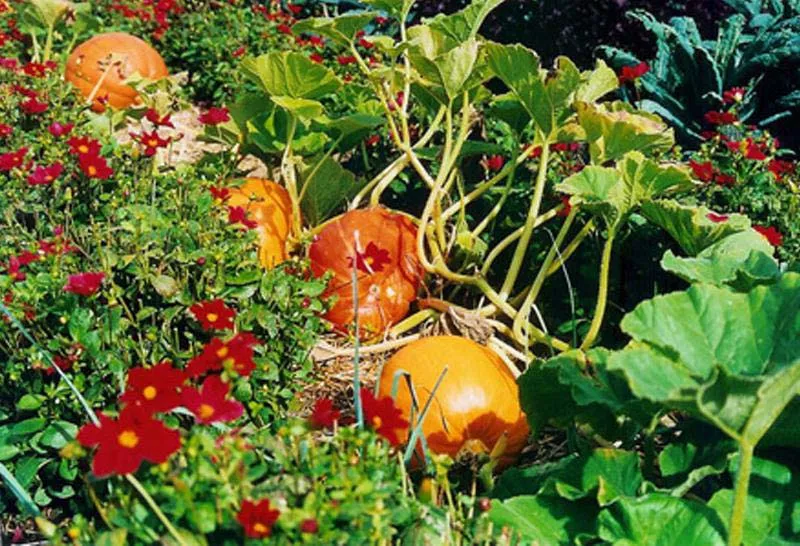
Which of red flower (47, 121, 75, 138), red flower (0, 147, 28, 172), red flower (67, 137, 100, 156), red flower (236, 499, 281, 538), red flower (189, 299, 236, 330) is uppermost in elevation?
red flower (236, 499, 281, 538)

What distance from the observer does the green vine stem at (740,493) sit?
1803mm

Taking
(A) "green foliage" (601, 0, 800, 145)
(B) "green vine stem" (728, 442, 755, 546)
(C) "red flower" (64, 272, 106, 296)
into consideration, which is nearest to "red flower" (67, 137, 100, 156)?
(C) "red flower" (64, 272, 106, 296)

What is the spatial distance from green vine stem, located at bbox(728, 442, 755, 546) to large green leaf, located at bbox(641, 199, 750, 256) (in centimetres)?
103

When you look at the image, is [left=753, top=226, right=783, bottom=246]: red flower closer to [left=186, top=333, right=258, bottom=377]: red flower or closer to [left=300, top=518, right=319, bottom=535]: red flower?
[left=186, top=333, right=258, bottom=377]: red flower

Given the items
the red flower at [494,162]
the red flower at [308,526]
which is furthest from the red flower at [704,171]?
the red flower at [308,526]

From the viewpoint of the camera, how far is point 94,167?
3053 millimetres

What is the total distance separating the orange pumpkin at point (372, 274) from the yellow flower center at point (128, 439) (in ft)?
6.18

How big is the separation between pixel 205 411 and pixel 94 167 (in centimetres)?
151

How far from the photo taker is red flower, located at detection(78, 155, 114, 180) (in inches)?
120

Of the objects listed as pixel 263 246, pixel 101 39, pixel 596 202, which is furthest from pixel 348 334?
pixel 101 39

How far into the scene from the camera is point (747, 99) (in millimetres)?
4590

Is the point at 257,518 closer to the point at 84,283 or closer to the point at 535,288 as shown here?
the point at 84,283

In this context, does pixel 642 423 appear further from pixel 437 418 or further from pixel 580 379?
pixel 437 418

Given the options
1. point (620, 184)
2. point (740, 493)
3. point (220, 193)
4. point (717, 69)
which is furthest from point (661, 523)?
point (717, 69)
